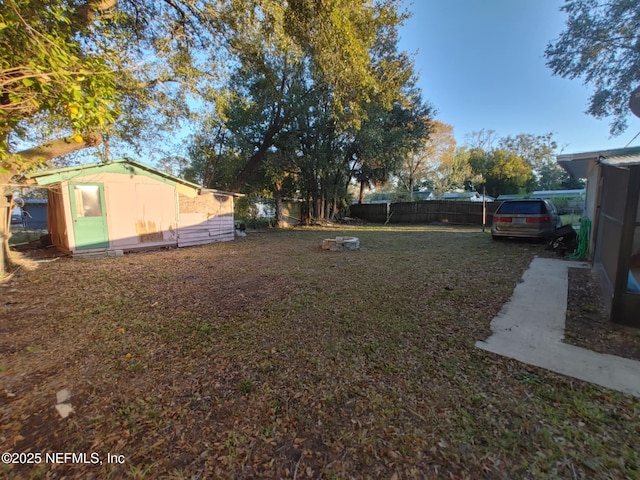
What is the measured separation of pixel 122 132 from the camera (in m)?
9.15

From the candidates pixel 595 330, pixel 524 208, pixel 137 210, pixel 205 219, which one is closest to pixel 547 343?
pixel 595 330

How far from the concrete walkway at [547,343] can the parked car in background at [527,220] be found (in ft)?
14.1

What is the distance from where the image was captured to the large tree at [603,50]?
1114 centimetres

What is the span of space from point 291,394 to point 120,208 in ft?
27.5

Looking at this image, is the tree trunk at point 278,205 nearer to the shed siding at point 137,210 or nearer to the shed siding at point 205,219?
the shed siding at point 205,219

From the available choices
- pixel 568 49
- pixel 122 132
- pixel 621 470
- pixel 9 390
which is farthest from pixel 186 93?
pixel 568 49

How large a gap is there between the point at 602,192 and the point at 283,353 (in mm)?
7117

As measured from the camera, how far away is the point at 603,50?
12.1 meters

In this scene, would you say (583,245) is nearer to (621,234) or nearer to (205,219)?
(621,234)

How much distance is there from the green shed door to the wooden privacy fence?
17.3 metres

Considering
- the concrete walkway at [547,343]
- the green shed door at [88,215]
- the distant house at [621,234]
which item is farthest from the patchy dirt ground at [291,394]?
the green shed door at [88,215]

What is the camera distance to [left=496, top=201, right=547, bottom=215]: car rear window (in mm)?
8055

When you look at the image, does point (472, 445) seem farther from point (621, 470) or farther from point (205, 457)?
point (205, 457)

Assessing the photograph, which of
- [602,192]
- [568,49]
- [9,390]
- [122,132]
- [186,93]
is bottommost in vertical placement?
[9,390]
